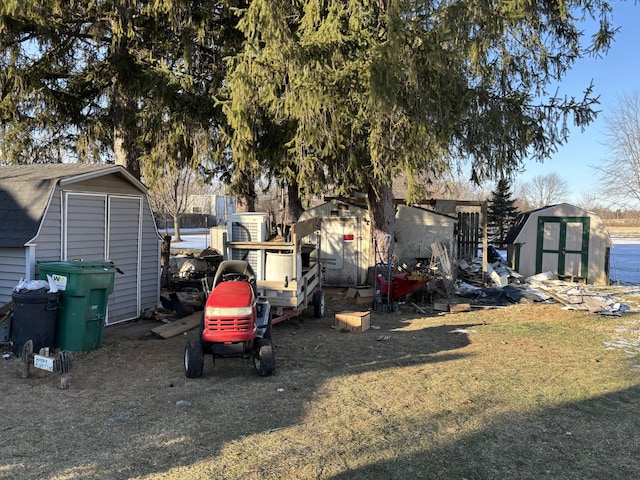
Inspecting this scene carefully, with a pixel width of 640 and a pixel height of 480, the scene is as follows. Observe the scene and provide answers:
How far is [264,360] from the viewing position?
6.07 metres

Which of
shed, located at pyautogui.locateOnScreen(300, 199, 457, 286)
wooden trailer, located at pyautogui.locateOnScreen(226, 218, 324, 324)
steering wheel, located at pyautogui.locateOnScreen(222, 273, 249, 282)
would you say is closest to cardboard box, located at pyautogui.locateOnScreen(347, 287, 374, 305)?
shed, located at pyautogui.locateOnScreen(300, 199, 457, 286)

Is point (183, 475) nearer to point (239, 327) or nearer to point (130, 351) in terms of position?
point (239, 327)

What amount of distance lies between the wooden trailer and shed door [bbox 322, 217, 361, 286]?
15.0 ft

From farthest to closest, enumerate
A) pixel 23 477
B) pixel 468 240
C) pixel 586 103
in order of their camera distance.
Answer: pixel 468 240, pixel 586 103, pixel 23 477

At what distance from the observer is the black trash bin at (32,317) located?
6.67 metres

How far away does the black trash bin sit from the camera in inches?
263

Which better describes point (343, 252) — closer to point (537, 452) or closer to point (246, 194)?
point (246, 194)

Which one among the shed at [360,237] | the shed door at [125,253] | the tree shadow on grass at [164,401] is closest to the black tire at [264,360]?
the tree shadow on grass at [164,401]

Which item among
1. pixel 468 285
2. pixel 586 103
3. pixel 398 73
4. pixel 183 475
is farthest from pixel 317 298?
pixel 586 103

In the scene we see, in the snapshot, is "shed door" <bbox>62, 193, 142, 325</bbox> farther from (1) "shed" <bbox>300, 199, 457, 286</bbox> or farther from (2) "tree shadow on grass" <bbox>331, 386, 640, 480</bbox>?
(2) "tree shadow on grass" <bbox>331, 386, 640, 480</bbox>

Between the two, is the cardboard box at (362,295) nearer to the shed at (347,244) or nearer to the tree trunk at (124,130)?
the shed at (347,244)

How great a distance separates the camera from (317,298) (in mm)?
10547

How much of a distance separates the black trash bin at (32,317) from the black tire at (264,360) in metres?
3.04

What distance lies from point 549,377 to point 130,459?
16.7 ft
